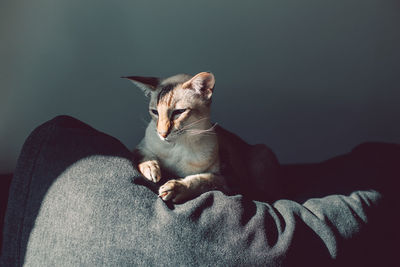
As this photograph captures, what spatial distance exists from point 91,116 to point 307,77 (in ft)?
3.58

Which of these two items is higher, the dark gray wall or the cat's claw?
the dark gray wall

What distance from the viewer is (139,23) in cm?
167

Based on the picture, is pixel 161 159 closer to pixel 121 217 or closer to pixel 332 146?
pixel 121 217

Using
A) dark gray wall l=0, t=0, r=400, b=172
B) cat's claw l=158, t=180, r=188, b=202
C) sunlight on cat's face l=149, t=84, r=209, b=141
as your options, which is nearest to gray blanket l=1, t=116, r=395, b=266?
cat's claw l=158, t=180, r=188, b=202

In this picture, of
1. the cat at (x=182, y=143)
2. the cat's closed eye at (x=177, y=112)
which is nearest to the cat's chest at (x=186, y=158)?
the cat at (x=182, y=143)

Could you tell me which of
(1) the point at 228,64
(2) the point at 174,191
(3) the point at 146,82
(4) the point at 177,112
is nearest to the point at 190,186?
(2) the point at 174,191

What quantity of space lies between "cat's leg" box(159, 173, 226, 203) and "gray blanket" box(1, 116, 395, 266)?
4cm

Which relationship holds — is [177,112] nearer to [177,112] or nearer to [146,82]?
[177,112]

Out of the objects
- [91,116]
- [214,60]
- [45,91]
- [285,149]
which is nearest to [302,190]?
[285,149]

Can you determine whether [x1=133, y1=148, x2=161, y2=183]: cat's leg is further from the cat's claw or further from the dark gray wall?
the dark gray wall

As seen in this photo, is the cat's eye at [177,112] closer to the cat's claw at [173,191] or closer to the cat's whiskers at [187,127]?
the cat's whiskers at [187,127]

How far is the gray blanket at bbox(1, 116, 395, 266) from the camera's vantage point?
948 mm

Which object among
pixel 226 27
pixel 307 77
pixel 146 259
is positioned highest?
pixel 226 27

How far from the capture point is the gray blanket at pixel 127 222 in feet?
3.11
